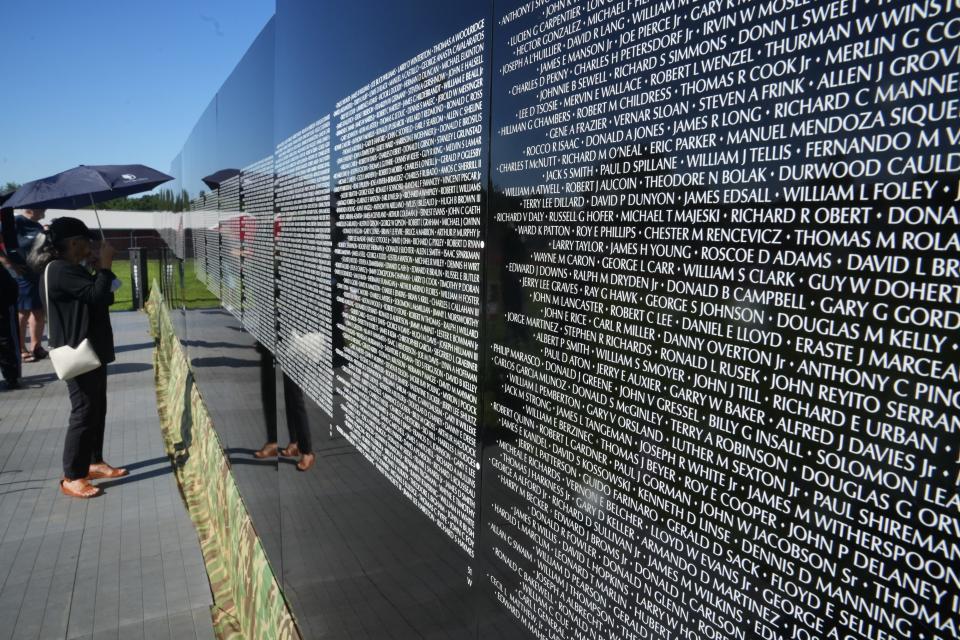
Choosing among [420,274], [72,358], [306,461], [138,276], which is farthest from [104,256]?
[138,276]

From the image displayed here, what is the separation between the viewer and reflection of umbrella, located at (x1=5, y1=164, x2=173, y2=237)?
8.79 metres

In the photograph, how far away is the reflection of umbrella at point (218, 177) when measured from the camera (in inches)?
216

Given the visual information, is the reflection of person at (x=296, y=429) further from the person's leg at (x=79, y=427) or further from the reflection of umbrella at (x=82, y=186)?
the reflection of umbrella at (x=82, y=186)

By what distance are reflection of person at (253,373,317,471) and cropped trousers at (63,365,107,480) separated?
9.79 feet

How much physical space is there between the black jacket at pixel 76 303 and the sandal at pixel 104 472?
124 cm

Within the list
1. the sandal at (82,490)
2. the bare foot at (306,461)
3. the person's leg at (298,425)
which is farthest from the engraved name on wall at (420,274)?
the sandal at (82,490)

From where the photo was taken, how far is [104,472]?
6.43m

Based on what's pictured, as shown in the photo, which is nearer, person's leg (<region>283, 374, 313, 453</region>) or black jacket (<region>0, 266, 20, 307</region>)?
person's leg (<region>283, 374, 313, 453</region>)

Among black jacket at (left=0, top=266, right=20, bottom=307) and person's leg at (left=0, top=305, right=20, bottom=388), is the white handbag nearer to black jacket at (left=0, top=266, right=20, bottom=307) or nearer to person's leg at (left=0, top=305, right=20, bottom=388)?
black jacket at (left=0, top=266, right=20, bottom=307)

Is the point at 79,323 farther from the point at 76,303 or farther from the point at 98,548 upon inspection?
the point at 98,548

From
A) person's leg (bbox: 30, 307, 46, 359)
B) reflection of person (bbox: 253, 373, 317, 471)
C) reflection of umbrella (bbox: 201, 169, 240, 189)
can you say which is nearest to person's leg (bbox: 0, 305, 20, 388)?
person's leg (bbox: 30, 307, 46, 359)

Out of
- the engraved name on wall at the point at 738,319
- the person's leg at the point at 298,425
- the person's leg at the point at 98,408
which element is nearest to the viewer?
the engraved name on wall at the point at 738,319

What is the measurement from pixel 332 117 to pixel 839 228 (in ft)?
7.98

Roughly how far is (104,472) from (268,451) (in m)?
3.46
